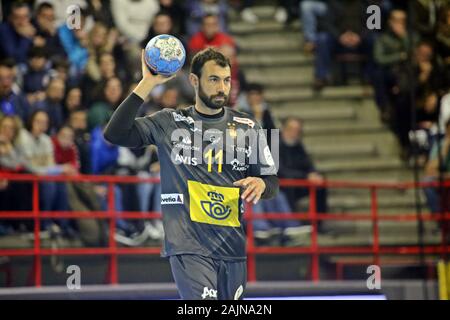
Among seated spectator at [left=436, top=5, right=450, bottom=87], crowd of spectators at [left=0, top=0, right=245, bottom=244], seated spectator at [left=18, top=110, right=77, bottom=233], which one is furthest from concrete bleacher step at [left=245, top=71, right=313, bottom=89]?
seated spectator at [left=18, top=110, right=77, bottom=233]

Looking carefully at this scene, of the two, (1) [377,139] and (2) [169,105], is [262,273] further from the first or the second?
(1) [377,139]

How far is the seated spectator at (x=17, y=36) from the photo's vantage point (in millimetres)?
12656

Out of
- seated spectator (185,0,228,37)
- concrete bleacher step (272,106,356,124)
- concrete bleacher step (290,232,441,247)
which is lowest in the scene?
concrete bleacher step (290,232,441,247)

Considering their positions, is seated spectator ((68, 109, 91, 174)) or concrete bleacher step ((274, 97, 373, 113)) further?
concrete bleacher step ((274, 97, 373, 113))

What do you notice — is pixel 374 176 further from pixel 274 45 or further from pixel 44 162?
pixel 44 162

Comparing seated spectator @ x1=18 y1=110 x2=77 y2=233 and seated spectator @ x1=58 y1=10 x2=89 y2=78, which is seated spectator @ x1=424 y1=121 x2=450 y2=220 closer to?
seated spectator @ x1=18 y1=110 x2=77 y2=233

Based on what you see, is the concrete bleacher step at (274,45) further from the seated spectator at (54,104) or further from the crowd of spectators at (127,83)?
the seated spectator at (54,104)

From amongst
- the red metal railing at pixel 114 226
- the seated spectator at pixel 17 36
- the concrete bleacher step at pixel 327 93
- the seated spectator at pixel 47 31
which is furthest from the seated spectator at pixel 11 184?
the concrete bleacher step at pixel 327 93

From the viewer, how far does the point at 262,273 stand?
12211 mm

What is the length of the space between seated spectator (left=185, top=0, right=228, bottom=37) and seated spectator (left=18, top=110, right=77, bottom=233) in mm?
2668

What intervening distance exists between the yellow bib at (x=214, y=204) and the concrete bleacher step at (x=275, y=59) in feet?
26.5

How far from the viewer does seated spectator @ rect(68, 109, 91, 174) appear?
11977 mm
